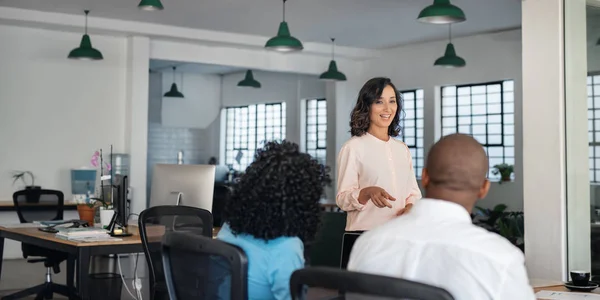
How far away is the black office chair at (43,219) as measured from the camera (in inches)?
212

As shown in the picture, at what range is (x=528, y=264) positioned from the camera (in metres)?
3.57

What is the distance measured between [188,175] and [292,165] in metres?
2.59

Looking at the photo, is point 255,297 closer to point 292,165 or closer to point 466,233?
point 292,165

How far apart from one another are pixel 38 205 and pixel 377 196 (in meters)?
4.35

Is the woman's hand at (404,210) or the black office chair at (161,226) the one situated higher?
the woman's hand at (404,210)

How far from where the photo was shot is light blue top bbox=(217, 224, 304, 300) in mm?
1792

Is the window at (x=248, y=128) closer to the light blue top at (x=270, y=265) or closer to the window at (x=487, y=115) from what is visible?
the window at (x=487, y=115)

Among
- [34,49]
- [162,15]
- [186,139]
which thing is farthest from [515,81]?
[186,139]

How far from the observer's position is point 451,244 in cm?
152

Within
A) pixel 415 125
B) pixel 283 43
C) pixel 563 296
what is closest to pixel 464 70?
pixel 415 125

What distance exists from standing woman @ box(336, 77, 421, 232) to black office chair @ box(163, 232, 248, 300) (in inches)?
44.1

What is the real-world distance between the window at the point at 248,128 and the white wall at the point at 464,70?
2620 mm

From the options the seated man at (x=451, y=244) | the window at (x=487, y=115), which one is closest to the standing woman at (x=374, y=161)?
the seated man at (x=451, y=244)

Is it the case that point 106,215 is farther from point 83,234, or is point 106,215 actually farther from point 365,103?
point 365,103
